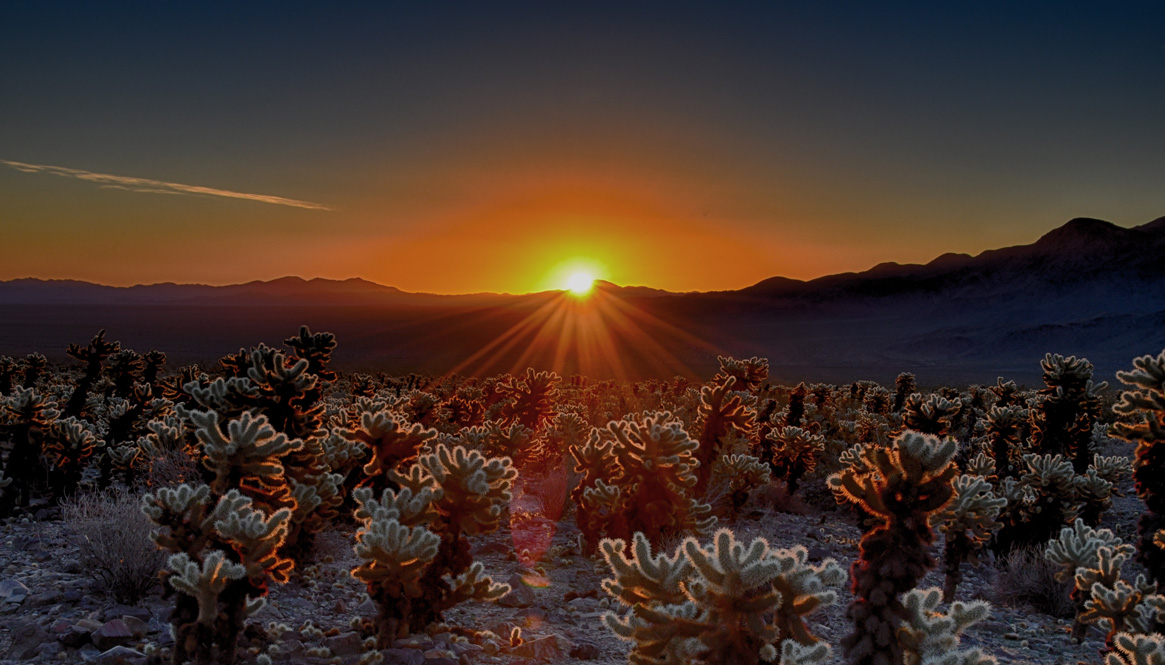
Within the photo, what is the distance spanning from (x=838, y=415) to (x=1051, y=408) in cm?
931

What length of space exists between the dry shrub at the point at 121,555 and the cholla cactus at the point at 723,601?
4734 millimetres

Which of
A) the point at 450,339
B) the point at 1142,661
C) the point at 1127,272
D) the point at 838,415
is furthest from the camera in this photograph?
the point at 1127,272

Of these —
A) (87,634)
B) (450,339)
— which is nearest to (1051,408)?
(87,634)

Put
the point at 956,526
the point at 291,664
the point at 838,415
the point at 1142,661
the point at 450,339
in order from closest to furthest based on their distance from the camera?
the point at 1142,661 → the point at 291,664 → the point at 956,526 → the point at 838,415 → the point at 450,339

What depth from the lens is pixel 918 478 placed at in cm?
396

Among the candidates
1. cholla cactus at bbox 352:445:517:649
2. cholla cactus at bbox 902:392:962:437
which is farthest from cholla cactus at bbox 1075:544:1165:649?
cholla cactus at bbox 352:445:517:649

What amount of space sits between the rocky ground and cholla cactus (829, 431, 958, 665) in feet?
8.26

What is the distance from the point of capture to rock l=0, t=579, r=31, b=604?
5582 millimetres

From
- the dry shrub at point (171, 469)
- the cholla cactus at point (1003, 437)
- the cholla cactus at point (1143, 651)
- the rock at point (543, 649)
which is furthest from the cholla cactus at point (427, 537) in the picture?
the cholla cactus at point (1003, 437)

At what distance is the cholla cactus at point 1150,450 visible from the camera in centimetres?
643

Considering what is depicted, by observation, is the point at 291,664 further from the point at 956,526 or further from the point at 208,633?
the point at 956,526

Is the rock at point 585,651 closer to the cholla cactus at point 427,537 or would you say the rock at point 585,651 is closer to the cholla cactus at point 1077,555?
the cholla cactus at point 427,537

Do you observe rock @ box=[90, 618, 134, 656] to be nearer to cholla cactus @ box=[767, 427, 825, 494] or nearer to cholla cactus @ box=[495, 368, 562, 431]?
cholla cactus @ box=[495, 368, 562, 431]

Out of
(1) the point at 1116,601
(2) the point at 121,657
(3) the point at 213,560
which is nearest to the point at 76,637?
(2) the point at 121,657
